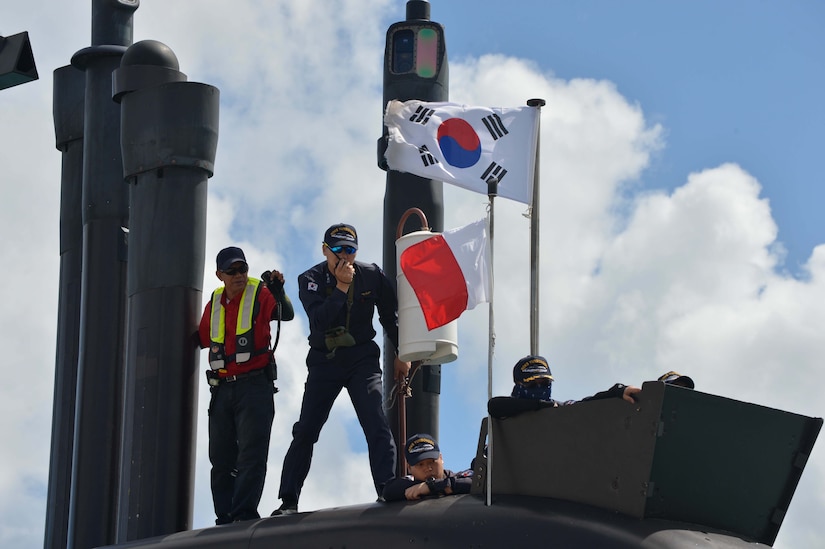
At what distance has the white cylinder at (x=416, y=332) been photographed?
33.6ft

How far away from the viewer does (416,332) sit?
10266 mm

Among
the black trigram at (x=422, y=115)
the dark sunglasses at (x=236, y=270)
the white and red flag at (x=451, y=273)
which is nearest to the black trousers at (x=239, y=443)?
the dark sunglasses at (x=236, y=270)

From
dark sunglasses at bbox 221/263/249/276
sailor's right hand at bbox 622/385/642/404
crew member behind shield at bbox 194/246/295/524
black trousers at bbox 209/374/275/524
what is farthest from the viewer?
dark sunglasses at bbox 221/263/249/276

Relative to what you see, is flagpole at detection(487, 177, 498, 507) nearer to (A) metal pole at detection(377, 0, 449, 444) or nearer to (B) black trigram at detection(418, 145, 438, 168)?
(B) black trigram at detection(418, 145, 438, 168)

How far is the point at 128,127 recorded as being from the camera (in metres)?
11.4

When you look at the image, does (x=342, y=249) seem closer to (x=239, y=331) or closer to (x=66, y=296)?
(x=239, y=331)

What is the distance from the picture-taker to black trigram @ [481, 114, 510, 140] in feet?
34.7

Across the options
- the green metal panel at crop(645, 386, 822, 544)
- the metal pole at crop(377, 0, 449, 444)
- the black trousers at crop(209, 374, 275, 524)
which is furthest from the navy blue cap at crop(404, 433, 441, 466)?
the metal pole at crop(377, 0, 449, 444)

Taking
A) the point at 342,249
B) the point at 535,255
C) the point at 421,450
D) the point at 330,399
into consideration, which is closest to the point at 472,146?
the point at 535,255

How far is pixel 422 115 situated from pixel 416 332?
1.62 m

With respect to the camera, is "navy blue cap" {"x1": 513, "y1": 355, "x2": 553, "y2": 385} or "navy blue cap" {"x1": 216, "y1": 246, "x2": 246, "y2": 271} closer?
"navy blue cap" {"x1": 513, "y1": 355, "x2": 553, "y2": 385}

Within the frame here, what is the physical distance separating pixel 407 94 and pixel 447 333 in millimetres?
2698

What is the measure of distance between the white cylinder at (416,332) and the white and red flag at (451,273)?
0.47 meters

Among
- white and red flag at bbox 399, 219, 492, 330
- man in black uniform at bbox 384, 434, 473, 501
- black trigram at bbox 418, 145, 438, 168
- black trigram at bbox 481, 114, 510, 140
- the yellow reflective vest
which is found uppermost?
black trigram at bbox 481, 114, 510, 140
